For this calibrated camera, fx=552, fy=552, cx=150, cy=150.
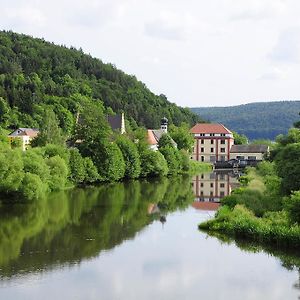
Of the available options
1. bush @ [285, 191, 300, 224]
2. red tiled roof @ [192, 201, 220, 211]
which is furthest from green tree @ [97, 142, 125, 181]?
bush @ [285, 191, 300, 224]

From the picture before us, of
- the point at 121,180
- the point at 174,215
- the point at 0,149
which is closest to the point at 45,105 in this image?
the point at 121,180

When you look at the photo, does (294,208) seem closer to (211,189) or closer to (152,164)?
(211,189)

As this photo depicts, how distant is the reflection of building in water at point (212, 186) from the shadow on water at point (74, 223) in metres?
1.54

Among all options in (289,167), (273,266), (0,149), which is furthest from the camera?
(0,149)

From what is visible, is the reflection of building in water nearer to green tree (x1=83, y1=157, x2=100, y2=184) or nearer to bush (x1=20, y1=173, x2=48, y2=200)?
green tree (x1=83, y1=157, x2=100, y2=184)

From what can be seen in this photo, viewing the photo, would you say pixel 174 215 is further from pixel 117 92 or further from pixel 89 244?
pixel 117 92

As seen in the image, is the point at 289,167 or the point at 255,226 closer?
the point at 255,226

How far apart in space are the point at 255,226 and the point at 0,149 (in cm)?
2061

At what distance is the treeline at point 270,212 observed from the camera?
2628 cm

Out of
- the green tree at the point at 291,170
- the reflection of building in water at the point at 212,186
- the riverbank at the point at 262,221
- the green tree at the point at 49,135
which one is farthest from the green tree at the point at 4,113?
the green tree at the point at 291,170

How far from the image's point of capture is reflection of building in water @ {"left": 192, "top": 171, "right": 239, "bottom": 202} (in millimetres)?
47856

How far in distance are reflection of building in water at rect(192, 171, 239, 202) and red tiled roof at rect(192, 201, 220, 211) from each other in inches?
79.2

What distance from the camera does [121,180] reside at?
5825 cm

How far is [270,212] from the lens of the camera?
29.4m
